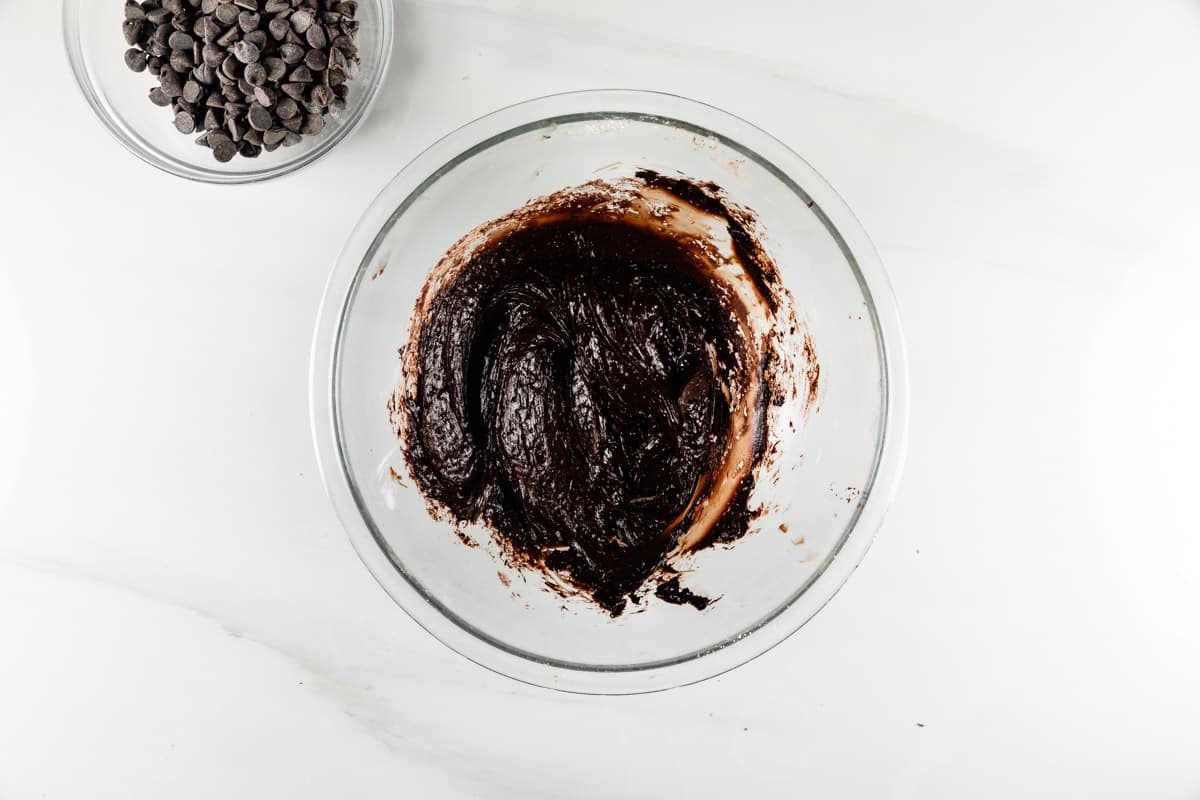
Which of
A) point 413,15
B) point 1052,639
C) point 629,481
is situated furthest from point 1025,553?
point 413,15

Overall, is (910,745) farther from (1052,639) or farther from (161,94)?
(161,94)

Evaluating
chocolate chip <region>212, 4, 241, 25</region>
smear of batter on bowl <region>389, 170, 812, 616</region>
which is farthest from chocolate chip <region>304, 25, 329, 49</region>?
smear of batter on bowl <region>389, 170, 812, 616</region>

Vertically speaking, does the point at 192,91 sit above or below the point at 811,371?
above

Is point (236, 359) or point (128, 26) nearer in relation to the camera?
point (128, 26)

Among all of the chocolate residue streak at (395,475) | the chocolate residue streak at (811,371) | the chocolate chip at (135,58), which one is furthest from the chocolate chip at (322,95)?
the chocolate residue streak at (811,371)

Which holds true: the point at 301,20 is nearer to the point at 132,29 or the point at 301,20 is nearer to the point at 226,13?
the point at 226,13

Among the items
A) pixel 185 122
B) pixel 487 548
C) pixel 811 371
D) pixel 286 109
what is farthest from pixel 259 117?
pixel 811 371

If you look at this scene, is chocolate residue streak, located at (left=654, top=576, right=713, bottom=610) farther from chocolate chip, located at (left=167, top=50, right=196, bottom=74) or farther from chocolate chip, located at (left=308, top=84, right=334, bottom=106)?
chocolate chip, located at (left=167, top=50, right=196, bottom=74)

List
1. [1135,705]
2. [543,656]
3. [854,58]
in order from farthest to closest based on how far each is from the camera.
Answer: [1135,705] < [854,58] < [543,656]
